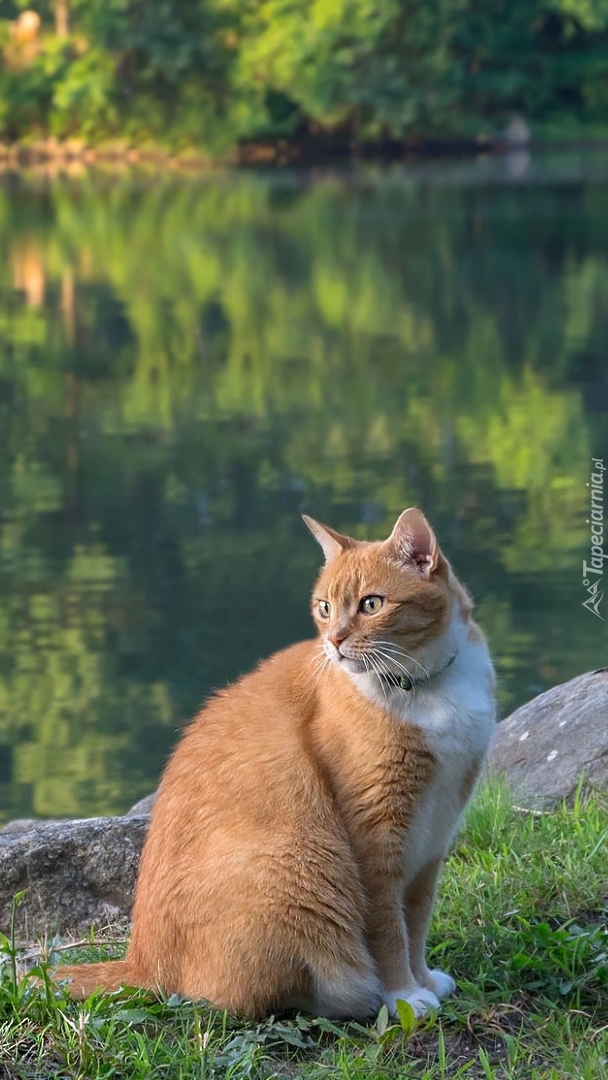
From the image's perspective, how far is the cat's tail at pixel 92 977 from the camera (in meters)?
3.17

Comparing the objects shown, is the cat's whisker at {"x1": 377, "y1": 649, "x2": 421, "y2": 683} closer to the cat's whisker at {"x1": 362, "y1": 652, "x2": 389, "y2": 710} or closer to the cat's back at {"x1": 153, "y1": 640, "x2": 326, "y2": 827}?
the cat's whisker at {"x1": 362, "y1": 652, "x2": 389, "y2": 710}

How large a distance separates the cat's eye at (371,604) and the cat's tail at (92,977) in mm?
929

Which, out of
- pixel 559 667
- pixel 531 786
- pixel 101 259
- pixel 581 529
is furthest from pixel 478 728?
pixel 101 259

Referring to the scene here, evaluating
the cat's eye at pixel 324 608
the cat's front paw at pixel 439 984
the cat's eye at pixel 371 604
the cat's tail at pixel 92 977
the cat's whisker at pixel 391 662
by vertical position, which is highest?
the cat's eye at pixel 371 604

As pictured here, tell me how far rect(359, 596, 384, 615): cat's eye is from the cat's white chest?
19cm

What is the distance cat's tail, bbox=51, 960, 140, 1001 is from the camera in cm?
317

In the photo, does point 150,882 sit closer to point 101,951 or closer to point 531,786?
point 101,951

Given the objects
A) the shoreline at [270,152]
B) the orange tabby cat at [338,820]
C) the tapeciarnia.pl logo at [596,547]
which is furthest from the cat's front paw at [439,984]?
the shoreline at [270,152]

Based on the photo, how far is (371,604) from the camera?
323 centimetres

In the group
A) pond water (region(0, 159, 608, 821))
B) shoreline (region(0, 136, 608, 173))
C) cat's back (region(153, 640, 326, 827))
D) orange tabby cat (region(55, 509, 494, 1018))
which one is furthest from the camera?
shoreline (region(0, 136, 608, 173))

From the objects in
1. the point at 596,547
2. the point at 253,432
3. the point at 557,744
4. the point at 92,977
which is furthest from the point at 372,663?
the point at 253,432

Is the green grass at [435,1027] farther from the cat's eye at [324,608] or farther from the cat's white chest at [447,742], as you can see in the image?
the cat's eye at [324,608]

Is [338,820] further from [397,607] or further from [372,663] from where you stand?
[397,607]

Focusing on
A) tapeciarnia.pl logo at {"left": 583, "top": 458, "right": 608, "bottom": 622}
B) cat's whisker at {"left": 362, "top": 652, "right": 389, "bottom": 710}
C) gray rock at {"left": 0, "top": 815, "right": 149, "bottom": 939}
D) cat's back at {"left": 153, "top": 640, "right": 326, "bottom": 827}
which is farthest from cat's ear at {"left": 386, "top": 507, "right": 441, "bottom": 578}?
tapeciarnia.pl logo at {"left": 583, "top": 458, "right": 608, "bottom": 622}
